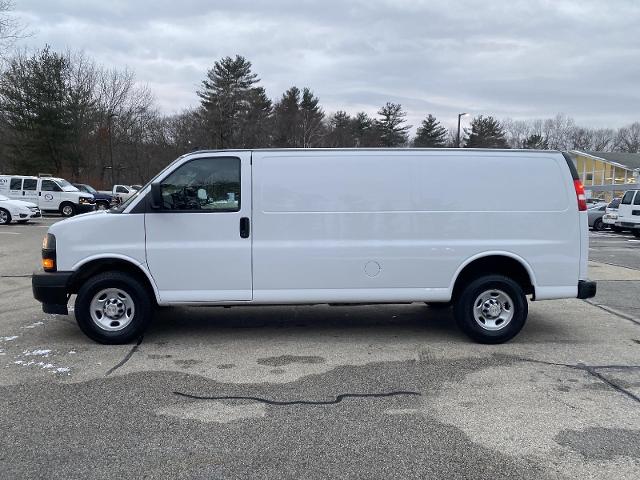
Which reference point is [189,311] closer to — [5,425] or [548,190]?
[5,425]

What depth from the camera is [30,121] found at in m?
40.4

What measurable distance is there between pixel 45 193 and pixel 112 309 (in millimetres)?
23871

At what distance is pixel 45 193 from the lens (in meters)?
26.4

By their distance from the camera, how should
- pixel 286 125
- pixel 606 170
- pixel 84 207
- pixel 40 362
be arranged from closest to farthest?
pixel 40 362 → pixel 84 207 → pixel 606 170 → pixel 286 125

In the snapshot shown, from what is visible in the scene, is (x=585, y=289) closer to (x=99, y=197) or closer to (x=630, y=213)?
(x=630, y=213)

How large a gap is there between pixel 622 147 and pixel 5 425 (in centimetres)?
9371

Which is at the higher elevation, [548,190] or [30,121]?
[30,121]

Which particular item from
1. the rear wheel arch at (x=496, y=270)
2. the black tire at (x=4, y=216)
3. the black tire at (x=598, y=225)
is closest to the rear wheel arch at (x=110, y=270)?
the rear wheel arch at (x=496, y=270)

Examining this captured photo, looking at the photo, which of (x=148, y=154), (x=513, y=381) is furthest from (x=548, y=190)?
(x=148, y=154)

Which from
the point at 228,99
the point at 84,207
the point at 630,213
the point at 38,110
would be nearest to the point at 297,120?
the point at 228,99

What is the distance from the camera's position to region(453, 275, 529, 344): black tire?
587 cm

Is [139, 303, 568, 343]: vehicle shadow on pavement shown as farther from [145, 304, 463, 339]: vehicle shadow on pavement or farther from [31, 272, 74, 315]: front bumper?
[31, 272, 74, 315]: front bumper

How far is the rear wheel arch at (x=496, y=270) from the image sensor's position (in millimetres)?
5887

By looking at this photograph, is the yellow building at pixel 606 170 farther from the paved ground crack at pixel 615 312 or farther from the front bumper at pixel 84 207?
the paved ground crack at pixel 615 312
